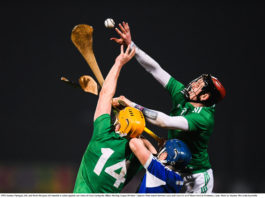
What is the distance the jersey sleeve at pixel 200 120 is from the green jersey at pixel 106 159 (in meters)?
0.55

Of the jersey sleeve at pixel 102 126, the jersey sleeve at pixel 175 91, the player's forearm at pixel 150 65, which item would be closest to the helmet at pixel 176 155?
the jersey sleeve at pixel 102 126

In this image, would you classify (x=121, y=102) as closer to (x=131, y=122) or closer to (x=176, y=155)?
(x=131, y=122)

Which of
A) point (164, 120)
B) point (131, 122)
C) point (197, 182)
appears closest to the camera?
point (131, 122)

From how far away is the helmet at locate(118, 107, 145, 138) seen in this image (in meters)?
2.20

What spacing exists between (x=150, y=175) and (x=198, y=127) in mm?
613

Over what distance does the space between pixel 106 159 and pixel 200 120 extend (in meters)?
0.86

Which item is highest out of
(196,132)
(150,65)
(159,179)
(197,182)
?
(150,65)

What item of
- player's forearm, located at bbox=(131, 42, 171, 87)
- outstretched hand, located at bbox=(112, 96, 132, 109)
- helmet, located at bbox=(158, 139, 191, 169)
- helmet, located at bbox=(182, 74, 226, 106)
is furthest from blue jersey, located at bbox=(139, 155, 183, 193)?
player's forearm, located at bbox=(131, 42, 171, 87)

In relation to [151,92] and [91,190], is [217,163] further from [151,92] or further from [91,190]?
[91,190]

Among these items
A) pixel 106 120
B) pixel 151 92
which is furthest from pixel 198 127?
pixel 151 92

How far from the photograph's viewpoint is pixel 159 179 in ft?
7.36

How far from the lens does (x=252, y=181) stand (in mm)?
5957

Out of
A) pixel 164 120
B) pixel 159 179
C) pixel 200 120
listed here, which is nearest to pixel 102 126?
pixel 164 120

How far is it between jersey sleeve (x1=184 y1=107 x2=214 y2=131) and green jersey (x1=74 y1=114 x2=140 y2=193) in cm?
55
